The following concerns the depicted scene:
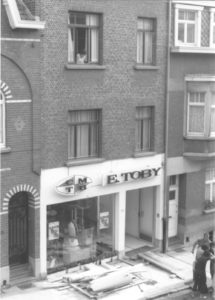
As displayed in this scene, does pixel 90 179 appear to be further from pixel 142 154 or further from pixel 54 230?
pixel 142 154

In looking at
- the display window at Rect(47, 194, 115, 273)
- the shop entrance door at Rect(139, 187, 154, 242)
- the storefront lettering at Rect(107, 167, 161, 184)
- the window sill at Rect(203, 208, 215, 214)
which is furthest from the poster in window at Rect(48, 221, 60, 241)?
the window sill at Rect(203, 208, 215, 214)

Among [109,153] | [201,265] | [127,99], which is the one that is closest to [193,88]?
[127,99]

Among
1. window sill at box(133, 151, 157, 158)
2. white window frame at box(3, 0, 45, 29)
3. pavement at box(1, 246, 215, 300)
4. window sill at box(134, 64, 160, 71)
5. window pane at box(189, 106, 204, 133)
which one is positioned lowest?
pavement at box(1, 246, 215, 300)

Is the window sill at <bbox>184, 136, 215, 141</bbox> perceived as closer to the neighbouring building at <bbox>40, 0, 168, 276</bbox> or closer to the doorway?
the neighbouring building at <bbox>40, 0, 168, 276</bbox>

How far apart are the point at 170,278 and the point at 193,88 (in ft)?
24.4

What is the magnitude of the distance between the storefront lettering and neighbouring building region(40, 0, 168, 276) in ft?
0.12

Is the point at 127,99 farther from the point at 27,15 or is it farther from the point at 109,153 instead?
the point at 27,15

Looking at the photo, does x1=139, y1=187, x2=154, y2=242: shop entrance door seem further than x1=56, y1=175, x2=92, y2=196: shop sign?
Yes

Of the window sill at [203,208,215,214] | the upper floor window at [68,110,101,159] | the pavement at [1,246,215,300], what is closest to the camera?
the pavement at [1,246,215,300]

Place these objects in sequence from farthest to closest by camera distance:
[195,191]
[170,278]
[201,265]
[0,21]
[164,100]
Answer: [195,191], [164,100], [170,278], [201,265], [0,21]

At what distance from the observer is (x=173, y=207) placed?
76.2 ft

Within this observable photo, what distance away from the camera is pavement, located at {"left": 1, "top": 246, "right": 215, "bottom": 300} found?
58.9 ft

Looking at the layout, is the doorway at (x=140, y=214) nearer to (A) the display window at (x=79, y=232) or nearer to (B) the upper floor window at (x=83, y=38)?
(A) the display window at (x=79, y=232)

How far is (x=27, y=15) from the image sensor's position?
17875mm
